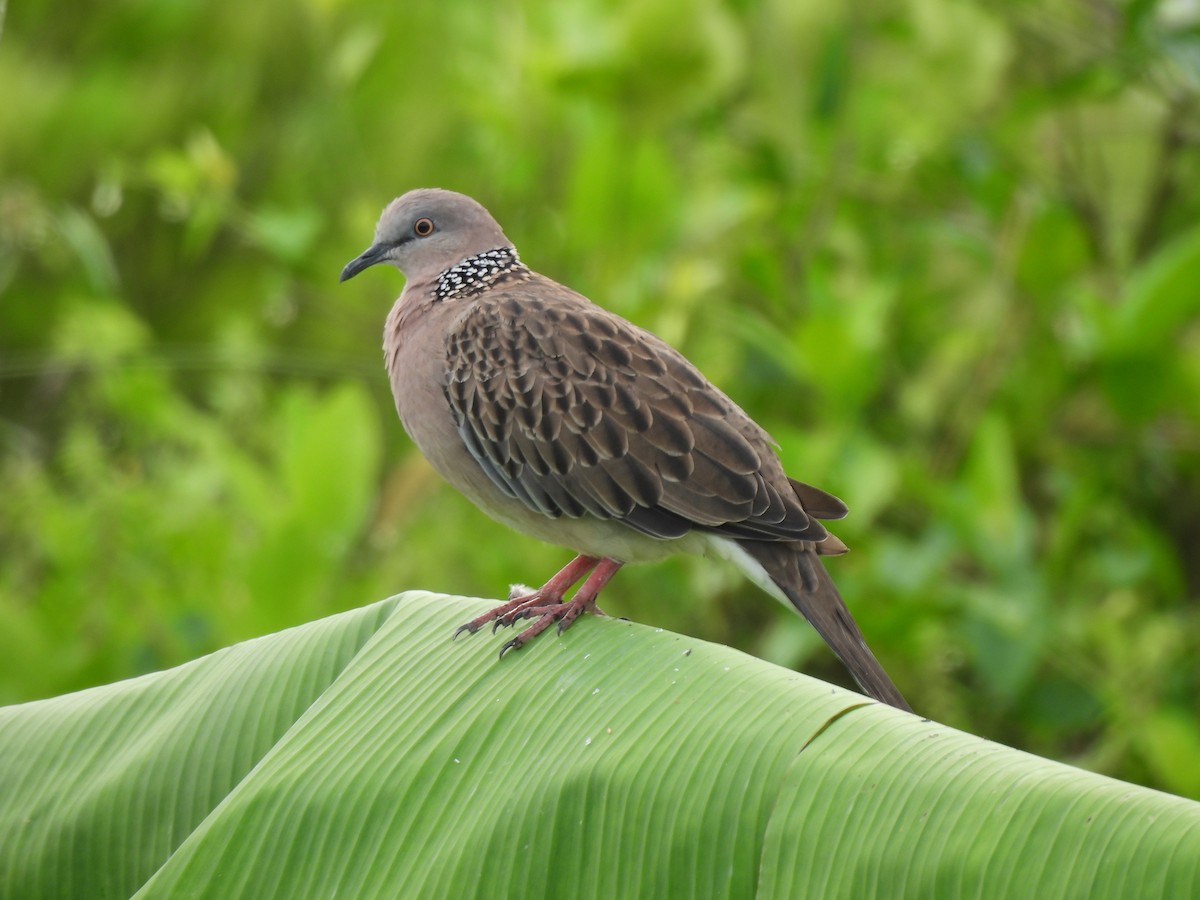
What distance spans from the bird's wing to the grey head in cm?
36

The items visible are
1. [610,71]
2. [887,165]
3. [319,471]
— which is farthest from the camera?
[887,165]

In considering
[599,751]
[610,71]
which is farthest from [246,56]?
[599,751]

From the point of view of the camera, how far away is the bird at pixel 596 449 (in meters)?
2.68

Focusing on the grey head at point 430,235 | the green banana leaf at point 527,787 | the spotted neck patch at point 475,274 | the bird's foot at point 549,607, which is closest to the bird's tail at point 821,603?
the bird's foot at point 549,607

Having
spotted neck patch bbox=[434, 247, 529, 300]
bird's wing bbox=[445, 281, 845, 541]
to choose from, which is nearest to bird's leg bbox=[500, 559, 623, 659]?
bird's wing bbox=[445, 281, 845, 541]

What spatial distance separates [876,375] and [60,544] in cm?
277

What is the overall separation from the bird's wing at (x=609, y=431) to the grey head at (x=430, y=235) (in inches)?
14.0

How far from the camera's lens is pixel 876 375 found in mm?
5129

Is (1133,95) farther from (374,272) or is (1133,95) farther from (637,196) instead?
(374,272)

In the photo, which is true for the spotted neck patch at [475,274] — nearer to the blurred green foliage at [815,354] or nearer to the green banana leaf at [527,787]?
the green banana leaf at [527,787]

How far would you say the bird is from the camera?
268 cm

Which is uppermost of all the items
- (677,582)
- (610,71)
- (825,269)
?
(610,71)

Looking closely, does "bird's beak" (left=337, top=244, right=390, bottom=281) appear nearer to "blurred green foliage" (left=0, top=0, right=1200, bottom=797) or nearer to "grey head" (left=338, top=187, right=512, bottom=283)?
"grey head" (left=338, top=187, right=512, bottom=283)

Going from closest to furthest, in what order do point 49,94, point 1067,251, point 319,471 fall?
point 319,471 → point 1067,251 → point 49,94
